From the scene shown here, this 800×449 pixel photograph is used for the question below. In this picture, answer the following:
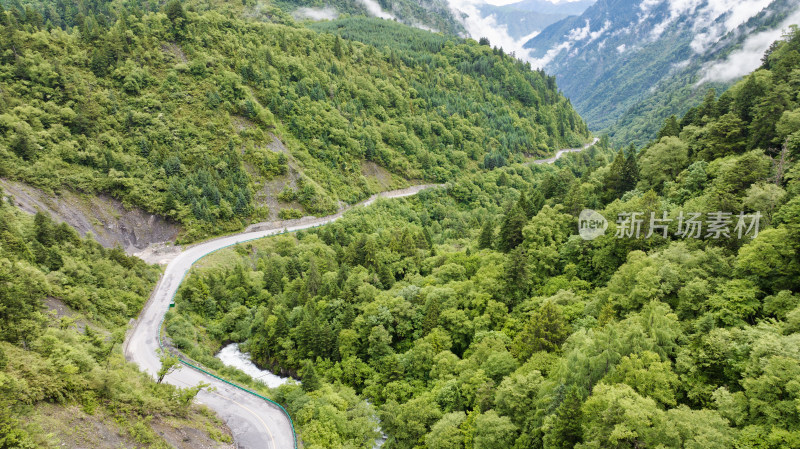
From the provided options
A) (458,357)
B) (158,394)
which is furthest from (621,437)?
(158,394)

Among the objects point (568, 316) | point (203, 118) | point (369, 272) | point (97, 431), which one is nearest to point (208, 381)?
point (97, 431)

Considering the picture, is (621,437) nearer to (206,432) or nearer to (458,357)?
(458,357)

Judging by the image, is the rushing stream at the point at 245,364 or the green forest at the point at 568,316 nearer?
the green forest at the point at 568,316

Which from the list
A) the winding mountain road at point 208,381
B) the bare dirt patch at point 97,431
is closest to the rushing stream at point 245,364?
the winding mountain road at point 208,381

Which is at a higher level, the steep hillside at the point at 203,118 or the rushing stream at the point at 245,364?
the steep hillside at the point at 203,118

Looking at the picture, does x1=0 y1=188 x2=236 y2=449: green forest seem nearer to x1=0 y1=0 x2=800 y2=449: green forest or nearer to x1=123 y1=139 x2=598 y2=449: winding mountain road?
x1=0 y1=0 x2=800 y2=449: green forest

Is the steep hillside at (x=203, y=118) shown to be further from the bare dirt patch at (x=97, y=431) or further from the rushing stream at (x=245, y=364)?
the bare dirt patch at (x=97, y=431)
